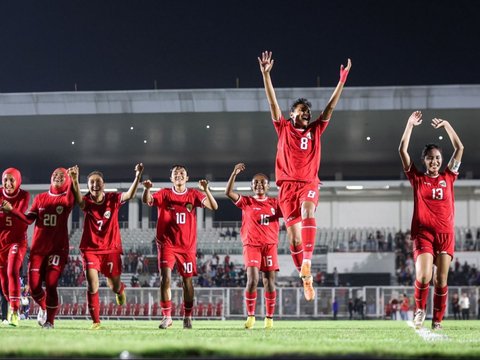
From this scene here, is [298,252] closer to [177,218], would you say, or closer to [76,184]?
[177,218]

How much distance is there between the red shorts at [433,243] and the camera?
1125 cm

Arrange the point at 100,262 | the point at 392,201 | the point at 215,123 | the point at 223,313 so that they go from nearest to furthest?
the point at 100,262 → the point at 223,313 → the point at 215,123 → the point at 392,201

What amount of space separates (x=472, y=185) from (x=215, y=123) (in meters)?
16.5

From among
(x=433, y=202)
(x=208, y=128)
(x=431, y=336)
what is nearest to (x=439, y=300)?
(x=433, y=202)

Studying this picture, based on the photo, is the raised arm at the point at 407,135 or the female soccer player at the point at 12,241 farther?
the female soccer player at the point at 12,241

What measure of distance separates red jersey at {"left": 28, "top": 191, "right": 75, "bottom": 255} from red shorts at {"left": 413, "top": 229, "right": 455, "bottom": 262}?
16.4 ft

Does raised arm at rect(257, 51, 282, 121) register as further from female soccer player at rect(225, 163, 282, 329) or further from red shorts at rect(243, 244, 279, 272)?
red shorts at rect(243, 244, 279, 272)

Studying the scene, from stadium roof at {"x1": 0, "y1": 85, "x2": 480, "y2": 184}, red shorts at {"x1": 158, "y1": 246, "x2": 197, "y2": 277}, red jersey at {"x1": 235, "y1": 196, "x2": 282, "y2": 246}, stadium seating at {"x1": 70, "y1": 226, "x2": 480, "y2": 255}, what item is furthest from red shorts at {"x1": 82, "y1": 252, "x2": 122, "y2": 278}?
stadium seating at {"x1": 70, "y1": 226, "x2": 480, "y2": 255}

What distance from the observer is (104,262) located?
1253cm

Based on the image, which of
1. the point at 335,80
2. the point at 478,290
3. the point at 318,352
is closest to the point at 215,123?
the point at 478,290

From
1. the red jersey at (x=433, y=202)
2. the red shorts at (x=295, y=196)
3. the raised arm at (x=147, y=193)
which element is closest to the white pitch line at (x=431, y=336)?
the red jersey at (x=433, y=202)

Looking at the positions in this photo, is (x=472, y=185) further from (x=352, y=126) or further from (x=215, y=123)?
(x=215, y=123)

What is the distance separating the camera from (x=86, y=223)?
12531mm

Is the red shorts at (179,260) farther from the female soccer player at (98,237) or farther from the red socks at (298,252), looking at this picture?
the red socks at (298,252)
